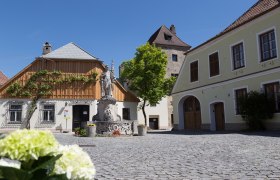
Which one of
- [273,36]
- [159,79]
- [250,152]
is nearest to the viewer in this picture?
[250,152]

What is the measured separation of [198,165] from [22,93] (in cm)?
2427

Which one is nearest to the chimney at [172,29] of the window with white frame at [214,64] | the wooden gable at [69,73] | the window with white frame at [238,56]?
the wooden gable at [69,73]

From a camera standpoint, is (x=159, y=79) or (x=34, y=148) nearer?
(x=34, y=148)

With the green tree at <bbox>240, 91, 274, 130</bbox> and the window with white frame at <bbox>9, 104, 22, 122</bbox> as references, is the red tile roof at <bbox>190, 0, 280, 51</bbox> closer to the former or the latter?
the green tree at <bbox>240, 91, 274, 130</bbox>

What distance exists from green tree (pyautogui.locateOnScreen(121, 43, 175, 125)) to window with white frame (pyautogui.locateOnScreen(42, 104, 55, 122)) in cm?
953

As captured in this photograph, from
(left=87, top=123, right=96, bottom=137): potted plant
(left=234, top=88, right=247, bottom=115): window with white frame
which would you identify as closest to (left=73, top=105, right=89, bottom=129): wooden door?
(left=87, top=123, right=96, bottom=137): potted plant

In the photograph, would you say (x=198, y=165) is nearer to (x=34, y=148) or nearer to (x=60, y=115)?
(x=34, y=148)

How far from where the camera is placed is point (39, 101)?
91.7 ft

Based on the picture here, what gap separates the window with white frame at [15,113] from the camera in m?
27.2

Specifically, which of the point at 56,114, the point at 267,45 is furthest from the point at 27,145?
the point at 56,114

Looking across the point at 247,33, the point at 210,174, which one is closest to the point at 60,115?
the point at 247,33

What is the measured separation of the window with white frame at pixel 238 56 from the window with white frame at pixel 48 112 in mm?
16611

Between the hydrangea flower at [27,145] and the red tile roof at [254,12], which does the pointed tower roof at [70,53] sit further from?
the hydrangea flower at [27,145]

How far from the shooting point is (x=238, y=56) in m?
20.0
